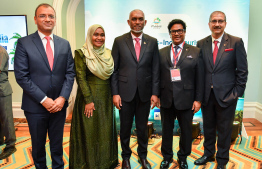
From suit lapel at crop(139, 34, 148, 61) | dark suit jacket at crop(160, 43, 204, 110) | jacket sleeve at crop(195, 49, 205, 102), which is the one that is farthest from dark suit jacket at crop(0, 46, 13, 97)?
jacket sleeve at crop(195, 49, 205, 102)

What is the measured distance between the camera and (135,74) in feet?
7.23

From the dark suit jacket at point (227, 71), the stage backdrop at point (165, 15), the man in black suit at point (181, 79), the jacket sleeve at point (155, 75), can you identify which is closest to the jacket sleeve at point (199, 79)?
the man in black suit at point (181, 79)

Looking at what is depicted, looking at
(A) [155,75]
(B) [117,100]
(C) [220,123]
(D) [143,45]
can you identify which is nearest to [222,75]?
(C) [220,123]

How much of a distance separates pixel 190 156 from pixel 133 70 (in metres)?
1.50

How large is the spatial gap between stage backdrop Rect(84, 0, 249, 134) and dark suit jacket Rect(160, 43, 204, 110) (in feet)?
4.23

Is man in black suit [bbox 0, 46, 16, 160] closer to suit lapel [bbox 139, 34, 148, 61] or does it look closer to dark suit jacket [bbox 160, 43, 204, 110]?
suit lapel [bbox 139, 34, 148, 61]

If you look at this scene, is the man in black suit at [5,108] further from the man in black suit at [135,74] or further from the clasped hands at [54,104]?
the man in black suit at [135,74]

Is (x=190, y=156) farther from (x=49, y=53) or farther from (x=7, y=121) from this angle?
(x=7, y=121)

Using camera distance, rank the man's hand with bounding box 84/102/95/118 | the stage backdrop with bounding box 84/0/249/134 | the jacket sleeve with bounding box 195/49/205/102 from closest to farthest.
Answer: the man's hand with bounding box 84/102/95/118
the jacket sleeve with bounding box 195/49/205/102
the stage backdrop with bounding box 84/0/249/134

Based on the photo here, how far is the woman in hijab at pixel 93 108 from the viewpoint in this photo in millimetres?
2066

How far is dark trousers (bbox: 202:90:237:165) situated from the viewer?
7.73 ft

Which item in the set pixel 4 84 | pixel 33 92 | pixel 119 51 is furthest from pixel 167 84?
pixel 4 84

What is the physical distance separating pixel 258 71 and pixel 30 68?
4326 millimetres

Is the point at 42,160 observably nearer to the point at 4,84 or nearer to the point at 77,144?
the point at 77,144
